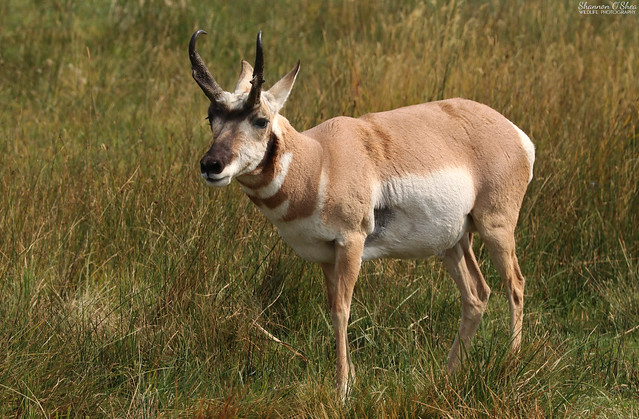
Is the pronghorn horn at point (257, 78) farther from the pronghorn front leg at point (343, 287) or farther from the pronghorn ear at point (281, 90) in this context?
the pronghorn front leg at point (343, 287)

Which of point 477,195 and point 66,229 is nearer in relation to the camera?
point 477,195

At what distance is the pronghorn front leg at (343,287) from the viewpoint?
4.30 meters

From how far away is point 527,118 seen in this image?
7.09 metres

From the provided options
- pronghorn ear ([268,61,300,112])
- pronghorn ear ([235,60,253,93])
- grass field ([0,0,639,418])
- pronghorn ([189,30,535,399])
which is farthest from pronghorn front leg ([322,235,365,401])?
pronghorn ear ([235,60,253,93])

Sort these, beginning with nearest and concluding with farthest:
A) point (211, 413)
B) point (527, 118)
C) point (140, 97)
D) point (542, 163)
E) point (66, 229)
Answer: point (211, 413), point (66, 229), point (542, 163), point (527, 118), point (140, 97)

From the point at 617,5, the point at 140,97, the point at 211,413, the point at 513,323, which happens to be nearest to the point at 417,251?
the point at 513,323

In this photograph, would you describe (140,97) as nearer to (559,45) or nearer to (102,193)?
(102,193)

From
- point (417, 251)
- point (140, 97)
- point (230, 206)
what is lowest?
point (140, 97)

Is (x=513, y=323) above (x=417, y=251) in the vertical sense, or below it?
below

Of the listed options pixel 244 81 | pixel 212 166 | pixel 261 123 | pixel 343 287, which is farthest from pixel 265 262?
pixel 212 166

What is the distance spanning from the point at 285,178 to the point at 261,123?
310 mm

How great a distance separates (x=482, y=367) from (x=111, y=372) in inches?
66.7

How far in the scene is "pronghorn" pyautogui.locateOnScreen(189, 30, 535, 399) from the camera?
4.03 meters

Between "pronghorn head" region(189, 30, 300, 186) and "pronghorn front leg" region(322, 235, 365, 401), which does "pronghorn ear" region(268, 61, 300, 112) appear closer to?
"pronghorn head" region(189, 30, 300, 186)
